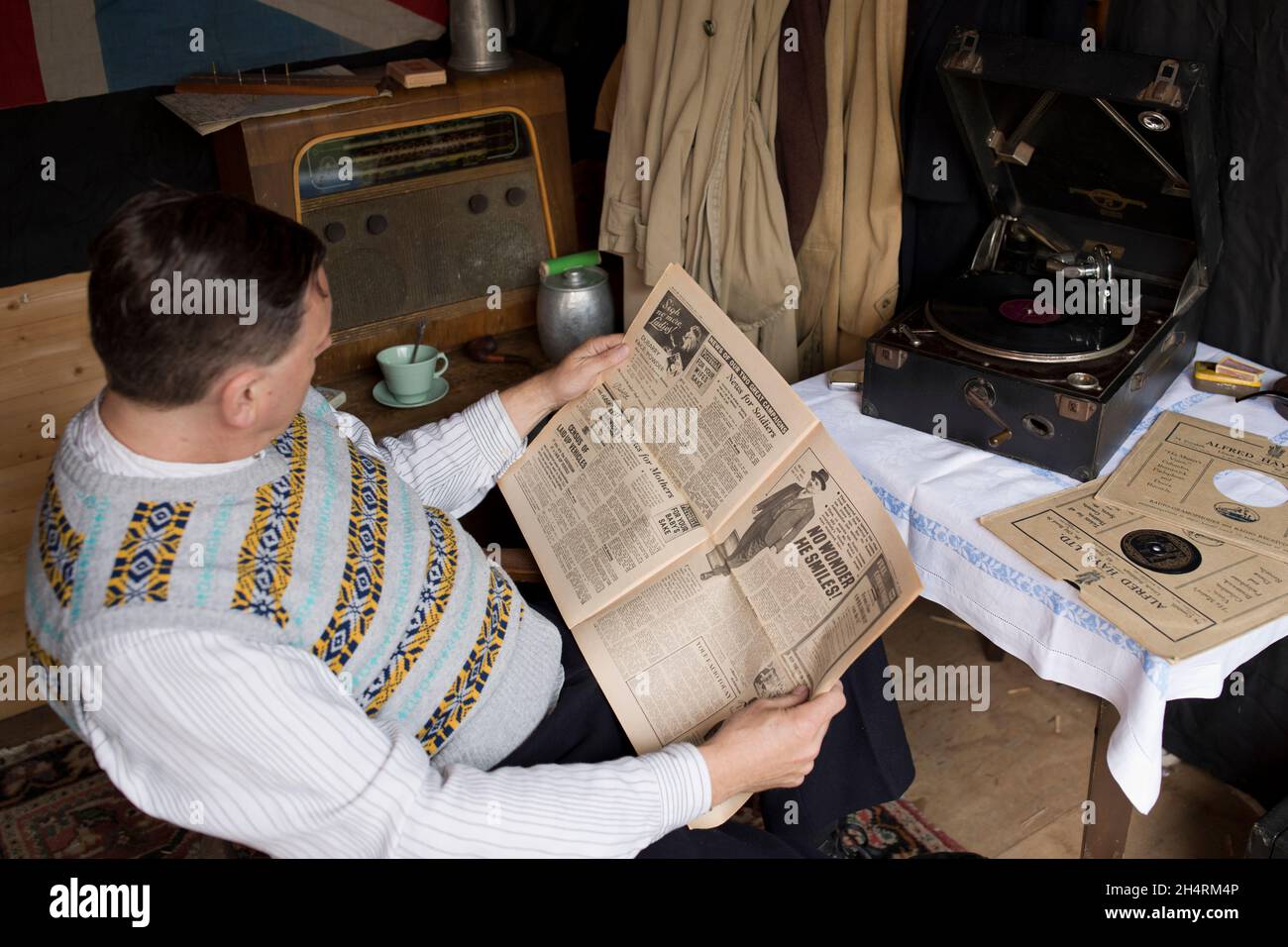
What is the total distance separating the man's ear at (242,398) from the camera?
105cm

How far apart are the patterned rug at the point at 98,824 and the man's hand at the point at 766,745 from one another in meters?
0.61

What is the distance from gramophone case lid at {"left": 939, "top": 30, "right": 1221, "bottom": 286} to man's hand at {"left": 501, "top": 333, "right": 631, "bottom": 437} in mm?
627

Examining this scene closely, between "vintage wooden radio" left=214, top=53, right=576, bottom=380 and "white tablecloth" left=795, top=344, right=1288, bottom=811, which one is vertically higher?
"vintage wooden radio" left=214, top=53, right=576, bottom=380

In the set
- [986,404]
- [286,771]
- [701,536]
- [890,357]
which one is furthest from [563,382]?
[286,771]

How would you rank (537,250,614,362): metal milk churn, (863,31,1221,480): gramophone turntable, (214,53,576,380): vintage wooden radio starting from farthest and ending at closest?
(537,250,614,362): metal milk churn → (214,53,576,380): vintage wooden radio → (863,31,1221,480): gramophone turntable

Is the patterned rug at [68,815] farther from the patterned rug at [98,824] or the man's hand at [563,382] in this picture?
the man's hand at [563,382]

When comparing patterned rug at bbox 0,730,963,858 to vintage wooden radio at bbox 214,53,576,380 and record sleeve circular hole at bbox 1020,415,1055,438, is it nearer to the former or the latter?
record sleeve circular hole at bbox 1020,415,1055,438

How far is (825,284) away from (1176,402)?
0.62 metres

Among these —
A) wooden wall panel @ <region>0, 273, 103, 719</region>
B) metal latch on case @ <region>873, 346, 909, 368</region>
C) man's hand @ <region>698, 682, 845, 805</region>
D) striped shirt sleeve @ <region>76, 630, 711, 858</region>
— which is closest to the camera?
striped shirt sleeve @ <region>76, 630, 711, 858</region>

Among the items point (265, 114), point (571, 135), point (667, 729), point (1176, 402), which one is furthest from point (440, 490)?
Result: point (571, 135)

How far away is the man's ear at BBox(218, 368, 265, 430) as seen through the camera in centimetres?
105

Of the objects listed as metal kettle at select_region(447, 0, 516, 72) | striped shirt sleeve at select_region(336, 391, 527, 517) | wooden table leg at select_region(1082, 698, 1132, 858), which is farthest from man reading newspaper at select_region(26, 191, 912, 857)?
metal kettle at select_region(447, 0, 516, 72)

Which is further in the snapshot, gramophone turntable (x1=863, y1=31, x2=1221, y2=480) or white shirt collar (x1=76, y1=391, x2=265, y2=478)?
gramophone turntable (x1=863, y1=31, x2=1221, y2=480)

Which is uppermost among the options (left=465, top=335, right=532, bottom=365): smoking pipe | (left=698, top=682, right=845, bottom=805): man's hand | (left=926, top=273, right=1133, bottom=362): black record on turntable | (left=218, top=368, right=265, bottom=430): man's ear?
(left=218, top=368, right=265, bottom=430): man's ear
